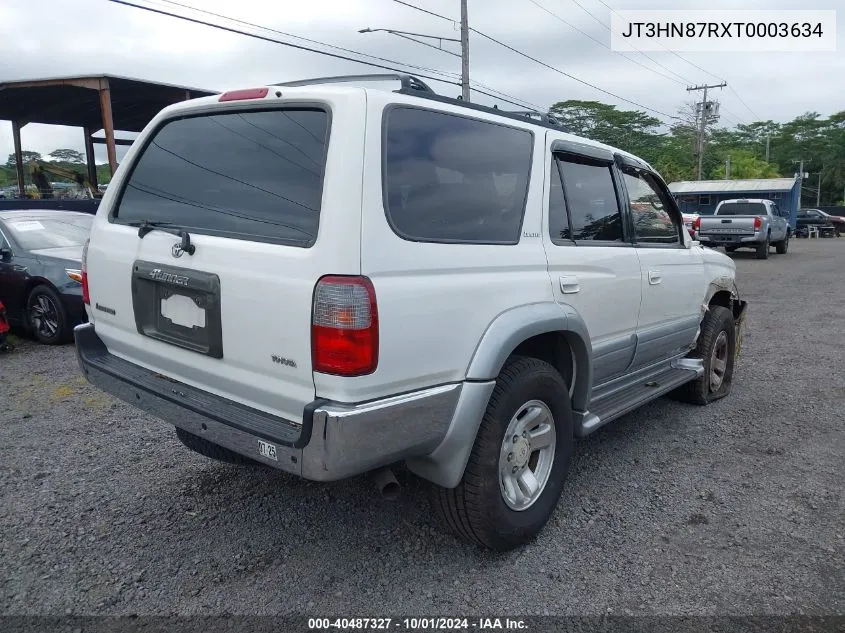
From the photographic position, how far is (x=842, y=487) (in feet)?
12.0

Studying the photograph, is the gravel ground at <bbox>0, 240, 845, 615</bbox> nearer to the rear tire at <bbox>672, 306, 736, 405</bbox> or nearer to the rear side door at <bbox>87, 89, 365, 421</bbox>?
the rear tire at <bbox>672, 306, 736, 405</bbox>

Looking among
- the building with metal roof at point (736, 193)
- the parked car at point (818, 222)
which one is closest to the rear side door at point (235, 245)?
the building with metal roof at point (736, 193)

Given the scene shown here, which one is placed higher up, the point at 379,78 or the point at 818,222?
the point at 379,78

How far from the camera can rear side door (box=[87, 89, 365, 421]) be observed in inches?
90.0

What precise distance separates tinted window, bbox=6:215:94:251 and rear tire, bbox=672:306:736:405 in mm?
6341

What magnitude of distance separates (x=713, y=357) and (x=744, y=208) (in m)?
17.4

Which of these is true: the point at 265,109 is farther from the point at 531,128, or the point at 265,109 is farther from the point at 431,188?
the point at 531,128

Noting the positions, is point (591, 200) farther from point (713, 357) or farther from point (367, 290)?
point (713, 357)

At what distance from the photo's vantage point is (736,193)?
119ft

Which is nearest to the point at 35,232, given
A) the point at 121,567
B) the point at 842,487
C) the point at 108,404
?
the point at 108,404

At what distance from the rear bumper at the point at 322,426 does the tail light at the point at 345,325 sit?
0.15m

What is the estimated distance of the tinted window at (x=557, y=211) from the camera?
3.17 metres

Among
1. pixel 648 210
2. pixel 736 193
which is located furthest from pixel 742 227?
pixel 736 193

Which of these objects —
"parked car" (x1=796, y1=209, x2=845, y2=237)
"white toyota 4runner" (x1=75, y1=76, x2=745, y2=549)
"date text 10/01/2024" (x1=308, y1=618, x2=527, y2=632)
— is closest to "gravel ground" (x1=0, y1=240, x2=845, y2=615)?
"date text 10/01/2024" (x1=308, y1=618, x2=527, y2=632)
